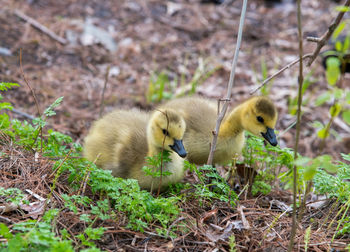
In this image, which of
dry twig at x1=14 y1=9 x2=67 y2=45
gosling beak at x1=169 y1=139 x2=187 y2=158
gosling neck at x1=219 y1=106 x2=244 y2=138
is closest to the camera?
gosling beak at x1=169 y1=139 x2=187 y2=158

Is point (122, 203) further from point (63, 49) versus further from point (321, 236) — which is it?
point (63, 49)

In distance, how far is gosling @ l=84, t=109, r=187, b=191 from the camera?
3.34 metres

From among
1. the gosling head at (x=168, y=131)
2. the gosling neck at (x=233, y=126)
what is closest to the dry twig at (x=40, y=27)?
the gosling neck at (x=233, y=126)

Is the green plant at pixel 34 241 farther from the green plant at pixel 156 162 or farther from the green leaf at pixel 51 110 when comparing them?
the green leaf at pixel 51 110

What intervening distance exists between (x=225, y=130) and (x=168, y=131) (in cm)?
85

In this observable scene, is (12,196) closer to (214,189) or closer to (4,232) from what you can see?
(4,232)

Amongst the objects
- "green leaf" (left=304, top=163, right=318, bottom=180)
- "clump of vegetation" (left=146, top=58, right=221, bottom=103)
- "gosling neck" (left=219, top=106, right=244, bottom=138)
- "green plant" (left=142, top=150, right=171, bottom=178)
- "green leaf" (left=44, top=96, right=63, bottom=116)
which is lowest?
"clump of vegetation" (left=146, top=58, right=221, bottom=103)

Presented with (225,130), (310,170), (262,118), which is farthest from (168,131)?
(310,170)

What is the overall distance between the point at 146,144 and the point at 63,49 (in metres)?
4.02

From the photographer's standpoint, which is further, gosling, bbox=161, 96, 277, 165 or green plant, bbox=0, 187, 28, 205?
gosling, bbox=161, 96, 277, 165

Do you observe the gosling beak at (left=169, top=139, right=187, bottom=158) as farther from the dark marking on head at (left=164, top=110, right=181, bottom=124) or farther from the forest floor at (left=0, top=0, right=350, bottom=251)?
the forest floor at (left=0, top=0, right=350, bottom=251)

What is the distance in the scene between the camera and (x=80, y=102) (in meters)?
5.94

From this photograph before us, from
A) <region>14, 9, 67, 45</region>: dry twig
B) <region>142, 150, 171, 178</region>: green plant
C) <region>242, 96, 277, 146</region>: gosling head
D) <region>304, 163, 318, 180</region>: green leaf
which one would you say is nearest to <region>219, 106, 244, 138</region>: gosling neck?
<region>242, 96, 277, 146</region>: gosling head

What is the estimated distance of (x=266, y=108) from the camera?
3678 mm
